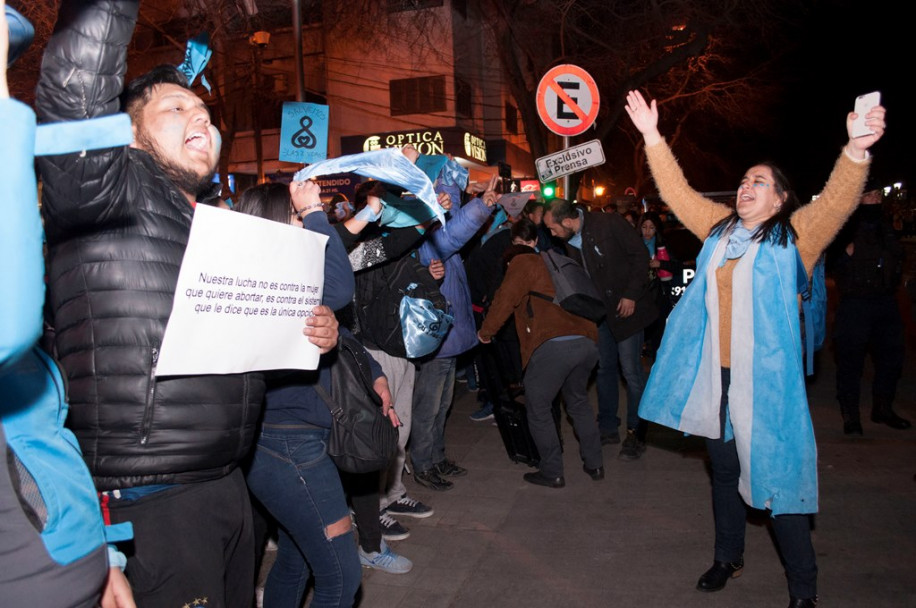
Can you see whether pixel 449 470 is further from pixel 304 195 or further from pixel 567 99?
pixel 567 99

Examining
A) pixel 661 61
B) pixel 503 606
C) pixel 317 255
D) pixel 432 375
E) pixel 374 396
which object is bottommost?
pixel 503 606

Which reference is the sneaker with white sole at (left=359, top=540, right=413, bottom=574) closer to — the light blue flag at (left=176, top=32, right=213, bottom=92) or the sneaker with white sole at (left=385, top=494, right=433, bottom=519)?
the sneaker with white sole at (left=385, top=494, right=433, bottom=519)

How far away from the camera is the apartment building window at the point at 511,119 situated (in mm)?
32844

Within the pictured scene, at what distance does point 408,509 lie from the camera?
5.13 m

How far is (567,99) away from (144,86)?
6.43 m

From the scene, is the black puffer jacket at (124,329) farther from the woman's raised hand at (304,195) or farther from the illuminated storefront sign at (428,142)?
the illuminated storefront sign at (428,142)

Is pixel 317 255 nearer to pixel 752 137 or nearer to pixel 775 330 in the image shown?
pixel 775 330

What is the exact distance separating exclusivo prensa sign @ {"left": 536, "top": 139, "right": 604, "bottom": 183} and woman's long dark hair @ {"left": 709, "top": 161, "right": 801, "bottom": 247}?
154 inches

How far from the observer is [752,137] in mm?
40031

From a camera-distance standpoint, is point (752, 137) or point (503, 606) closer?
point (503, 606)

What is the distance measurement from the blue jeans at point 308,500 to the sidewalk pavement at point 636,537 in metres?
1.26

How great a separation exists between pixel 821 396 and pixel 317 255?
7.40m

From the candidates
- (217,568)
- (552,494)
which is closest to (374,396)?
(217,568)

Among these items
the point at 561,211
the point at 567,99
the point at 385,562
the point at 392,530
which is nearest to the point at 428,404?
the point at 392,530
